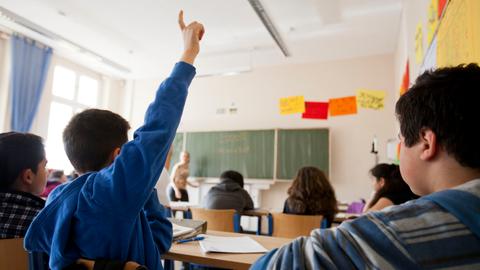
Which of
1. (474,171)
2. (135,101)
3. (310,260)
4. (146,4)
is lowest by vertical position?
(310,260)

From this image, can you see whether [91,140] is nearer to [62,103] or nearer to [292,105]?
[292,105]

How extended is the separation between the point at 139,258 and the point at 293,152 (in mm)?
4805

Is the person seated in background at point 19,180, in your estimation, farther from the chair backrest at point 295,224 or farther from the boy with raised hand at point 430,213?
the chair backrest at point 295,224

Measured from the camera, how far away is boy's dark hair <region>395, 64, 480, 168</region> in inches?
20.8

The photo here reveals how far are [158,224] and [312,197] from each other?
6.12ft

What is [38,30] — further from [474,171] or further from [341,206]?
[474,171]

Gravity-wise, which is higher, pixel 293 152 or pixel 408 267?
pixel 293 152

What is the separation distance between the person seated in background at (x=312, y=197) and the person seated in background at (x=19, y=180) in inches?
74.5

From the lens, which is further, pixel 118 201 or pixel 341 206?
pixel 341 206

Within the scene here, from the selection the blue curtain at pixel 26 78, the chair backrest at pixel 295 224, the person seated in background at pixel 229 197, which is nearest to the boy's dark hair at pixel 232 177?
the person seated in background at pixel 229 197

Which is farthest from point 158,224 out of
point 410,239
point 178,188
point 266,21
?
point 178,188

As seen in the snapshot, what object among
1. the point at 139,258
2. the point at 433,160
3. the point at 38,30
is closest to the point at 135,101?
the point at 38,30

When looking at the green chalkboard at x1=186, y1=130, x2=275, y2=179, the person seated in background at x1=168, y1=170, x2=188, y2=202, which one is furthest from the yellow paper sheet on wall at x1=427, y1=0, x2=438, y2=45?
the person seated in background at x1=168, y1=170, x2=188, y2=202

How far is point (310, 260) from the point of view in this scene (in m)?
0.47
